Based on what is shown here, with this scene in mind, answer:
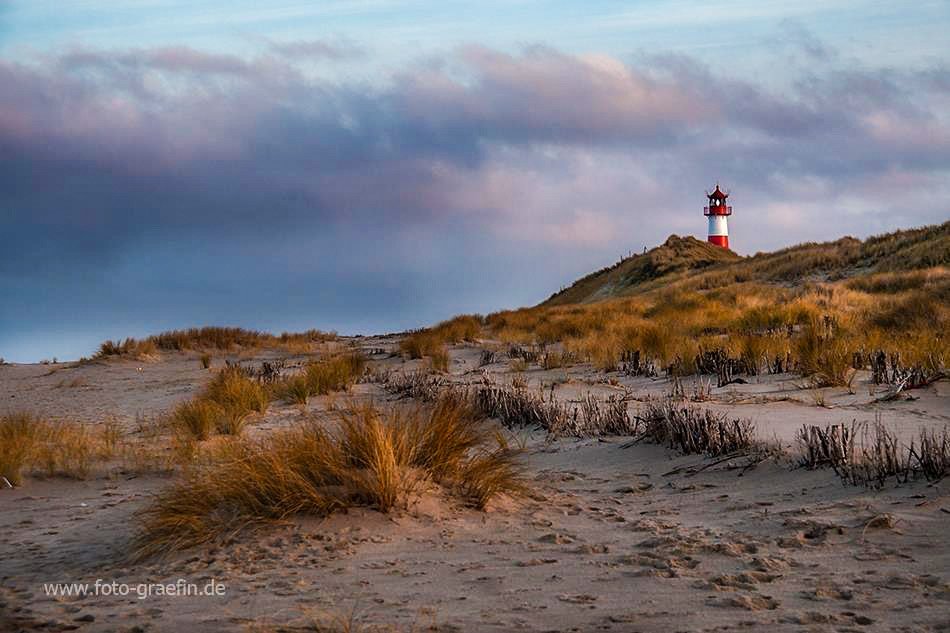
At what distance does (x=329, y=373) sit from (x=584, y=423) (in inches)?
180

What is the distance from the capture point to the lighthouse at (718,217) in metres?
55.2

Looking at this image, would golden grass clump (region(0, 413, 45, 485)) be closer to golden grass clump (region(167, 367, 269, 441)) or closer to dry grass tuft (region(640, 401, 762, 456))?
golden grass clump (region(167, 367, 269, 441))

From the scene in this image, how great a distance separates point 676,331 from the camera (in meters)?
16.7

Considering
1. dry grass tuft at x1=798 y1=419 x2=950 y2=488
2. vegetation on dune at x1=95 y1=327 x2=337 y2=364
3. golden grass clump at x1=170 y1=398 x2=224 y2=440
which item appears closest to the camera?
dry grass tuft at x1=798 y1=419 x2=950 y2=488

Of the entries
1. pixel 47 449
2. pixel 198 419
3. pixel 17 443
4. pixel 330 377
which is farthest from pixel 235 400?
pixel 17 443

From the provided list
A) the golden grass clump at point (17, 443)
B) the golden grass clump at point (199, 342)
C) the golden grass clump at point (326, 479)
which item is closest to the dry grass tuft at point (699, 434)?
the golden grass clump at point (326, 479)

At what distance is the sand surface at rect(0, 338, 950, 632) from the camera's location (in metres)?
3.35

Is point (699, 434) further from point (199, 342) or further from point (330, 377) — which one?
point (199, 342)

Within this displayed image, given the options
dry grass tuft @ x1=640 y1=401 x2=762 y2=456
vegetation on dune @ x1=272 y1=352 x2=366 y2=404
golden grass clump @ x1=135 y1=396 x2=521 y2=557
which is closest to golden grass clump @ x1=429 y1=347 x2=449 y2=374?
vegetation on dune @ x1=272 y1=352 x2=366 y2=404

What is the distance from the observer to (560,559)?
4098 mm

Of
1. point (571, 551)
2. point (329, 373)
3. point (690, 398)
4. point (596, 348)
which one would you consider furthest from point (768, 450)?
point (596, 348)

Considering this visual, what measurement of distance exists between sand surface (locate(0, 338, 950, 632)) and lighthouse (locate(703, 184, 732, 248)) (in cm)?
5067

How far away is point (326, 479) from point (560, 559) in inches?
59.4

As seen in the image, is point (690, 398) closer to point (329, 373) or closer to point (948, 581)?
point (329, 373)
